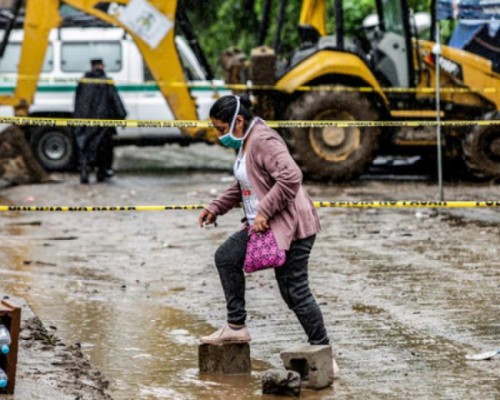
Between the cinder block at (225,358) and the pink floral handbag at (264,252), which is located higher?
the pink floral handbag at (264,252)

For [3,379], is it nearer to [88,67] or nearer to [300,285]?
[300,285]

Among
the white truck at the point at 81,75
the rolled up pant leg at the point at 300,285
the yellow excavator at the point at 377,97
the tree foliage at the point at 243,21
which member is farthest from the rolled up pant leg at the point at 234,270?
the tree foliage at the point at 243,21

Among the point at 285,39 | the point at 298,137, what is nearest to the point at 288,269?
the point at 298,137

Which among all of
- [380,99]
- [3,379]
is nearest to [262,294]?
[3,379]

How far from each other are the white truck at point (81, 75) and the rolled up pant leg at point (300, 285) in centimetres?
1438

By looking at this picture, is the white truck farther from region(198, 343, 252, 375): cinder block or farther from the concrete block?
the concrete block

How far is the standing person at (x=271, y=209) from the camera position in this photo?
7945mm

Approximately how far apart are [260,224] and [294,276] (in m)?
0.42

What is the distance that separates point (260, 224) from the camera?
7887 millimetres

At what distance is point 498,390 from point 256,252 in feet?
4.92

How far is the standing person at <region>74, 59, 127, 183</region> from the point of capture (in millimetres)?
21250

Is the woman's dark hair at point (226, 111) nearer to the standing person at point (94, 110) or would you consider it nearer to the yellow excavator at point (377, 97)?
the yellow excavator at point (377, 97)

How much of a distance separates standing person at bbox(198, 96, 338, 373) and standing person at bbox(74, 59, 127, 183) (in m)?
13.1

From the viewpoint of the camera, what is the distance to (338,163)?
20.2m
